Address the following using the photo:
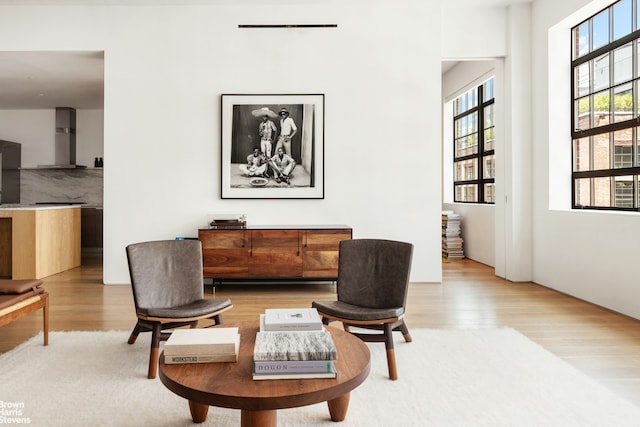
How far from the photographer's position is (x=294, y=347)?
64.6 inches

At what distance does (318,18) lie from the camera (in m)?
5.14

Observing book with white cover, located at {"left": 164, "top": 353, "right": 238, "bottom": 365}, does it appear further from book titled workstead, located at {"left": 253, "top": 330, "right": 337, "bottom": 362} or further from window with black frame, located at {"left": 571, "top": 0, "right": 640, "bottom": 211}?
window with black frame, located at {"left": 571, "top": 0, "right": 640, "bottom": 211}

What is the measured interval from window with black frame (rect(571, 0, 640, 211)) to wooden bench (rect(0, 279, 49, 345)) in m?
4.97

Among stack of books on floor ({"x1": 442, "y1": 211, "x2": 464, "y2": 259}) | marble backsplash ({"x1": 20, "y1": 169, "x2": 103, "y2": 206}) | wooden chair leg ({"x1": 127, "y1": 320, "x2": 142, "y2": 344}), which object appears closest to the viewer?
wooden chair leg ({"x1": 127, "y1": 320, "x2": 142, "y2": 344})

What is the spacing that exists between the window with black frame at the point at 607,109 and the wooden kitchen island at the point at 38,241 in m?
6.41

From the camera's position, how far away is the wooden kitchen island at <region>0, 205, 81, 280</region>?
5230 millimetres

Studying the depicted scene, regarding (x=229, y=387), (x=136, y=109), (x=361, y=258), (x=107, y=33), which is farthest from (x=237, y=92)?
(x=229, y=387)

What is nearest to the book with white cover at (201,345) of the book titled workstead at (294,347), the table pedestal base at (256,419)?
the book titled workstead at (294,347)

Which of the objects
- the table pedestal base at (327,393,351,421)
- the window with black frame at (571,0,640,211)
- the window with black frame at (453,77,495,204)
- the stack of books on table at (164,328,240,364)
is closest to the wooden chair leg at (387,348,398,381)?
the table pedestal base at (327,393,351,421)

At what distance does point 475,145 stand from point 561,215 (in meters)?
2.61

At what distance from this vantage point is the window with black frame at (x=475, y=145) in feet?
21.6

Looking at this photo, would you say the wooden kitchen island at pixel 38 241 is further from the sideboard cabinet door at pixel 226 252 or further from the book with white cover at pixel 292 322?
the book with white cover at pixel 292 322

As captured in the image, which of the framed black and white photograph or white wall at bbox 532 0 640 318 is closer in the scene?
white wall at bbox 532 0 640 318

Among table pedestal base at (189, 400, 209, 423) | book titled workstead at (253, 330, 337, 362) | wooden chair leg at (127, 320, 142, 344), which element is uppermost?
book titled workstead at (253, 330, 337, 362)
